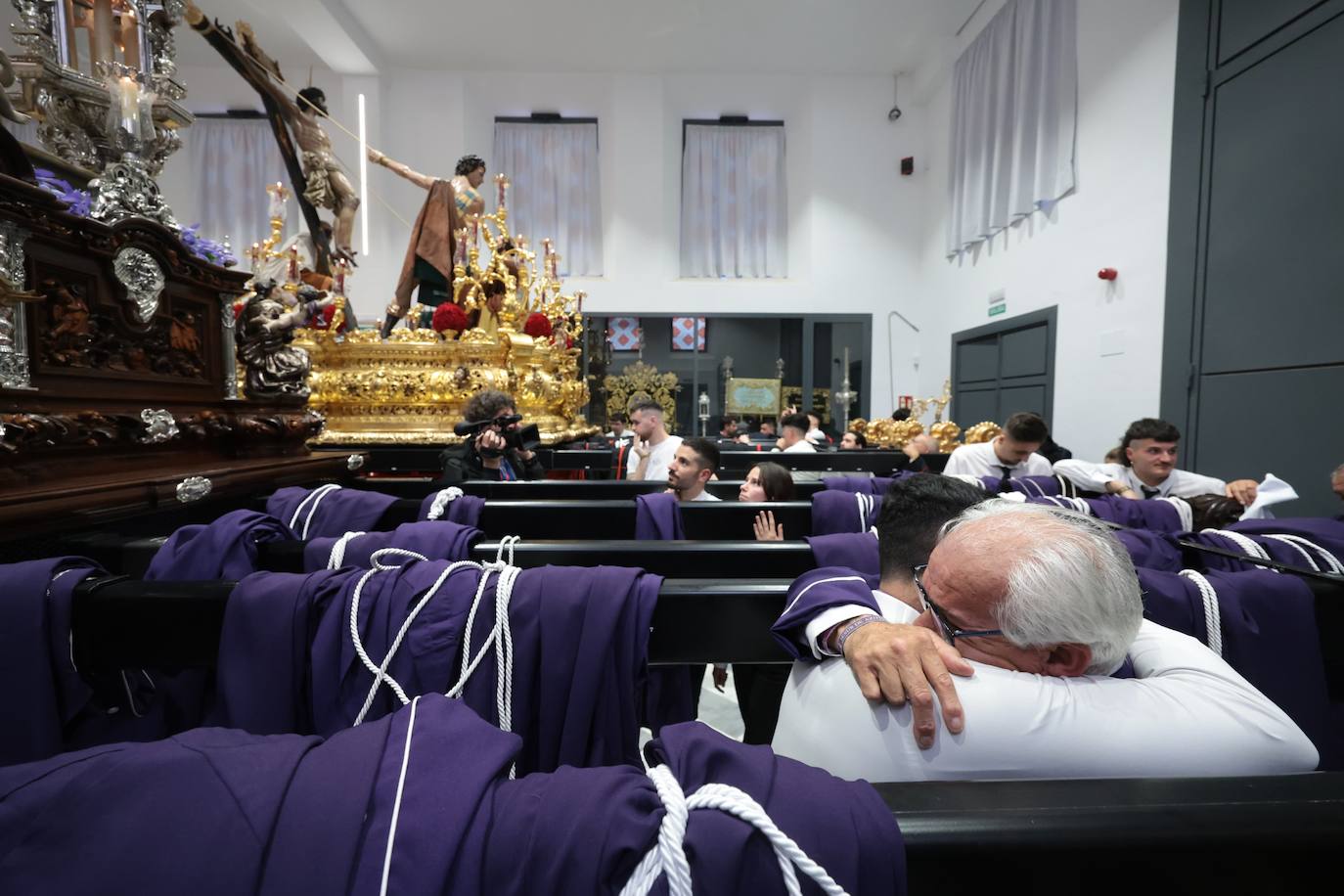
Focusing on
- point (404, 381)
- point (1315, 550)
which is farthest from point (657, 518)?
point (404, 381)

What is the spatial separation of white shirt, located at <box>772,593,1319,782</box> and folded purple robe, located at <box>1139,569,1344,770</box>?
0.31 meters

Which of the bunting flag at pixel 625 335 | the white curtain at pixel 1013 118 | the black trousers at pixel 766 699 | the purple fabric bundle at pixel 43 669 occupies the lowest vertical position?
the black trousers at pixel 766 699

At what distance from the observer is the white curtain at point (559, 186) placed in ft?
31.4

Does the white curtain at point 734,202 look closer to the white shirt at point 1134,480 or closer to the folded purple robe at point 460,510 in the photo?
the white shirt at point 1134,480

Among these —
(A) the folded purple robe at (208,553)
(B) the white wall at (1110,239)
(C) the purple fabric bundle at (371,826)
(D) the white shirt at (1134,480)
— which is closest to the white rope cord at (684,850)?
(C) the purple fabric bundle at (371,826)

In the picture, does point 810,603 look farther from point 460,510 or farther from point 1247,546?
point 460,510

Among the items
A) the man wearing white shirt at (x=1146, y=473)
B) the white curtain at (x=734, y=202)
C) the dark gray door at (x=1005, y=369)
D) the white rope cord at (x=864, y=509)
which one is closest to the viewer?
the white rope cord at (x=864, y=509)

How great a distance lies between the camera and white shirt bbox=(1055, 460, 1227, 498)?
2922 millimetres

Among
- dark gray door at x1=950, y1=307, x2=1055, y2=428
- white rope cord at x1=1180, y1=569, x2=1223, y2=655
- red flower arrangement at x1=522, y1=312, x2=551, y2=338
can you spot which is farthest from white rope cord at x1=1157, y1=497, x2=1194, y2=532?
dark gray door at x1=950, y1=307, x2=1055, y2=428

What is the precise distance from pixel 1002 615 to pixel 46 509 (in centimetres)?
184

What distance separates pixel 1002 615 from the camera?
0.78 meters

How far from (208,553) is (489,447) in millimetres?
1424

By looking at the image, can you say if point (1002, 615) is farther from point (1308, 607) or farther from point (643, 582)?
point (1308, 607)

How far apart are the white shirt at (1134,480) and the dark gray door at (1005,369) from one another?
135 inches
